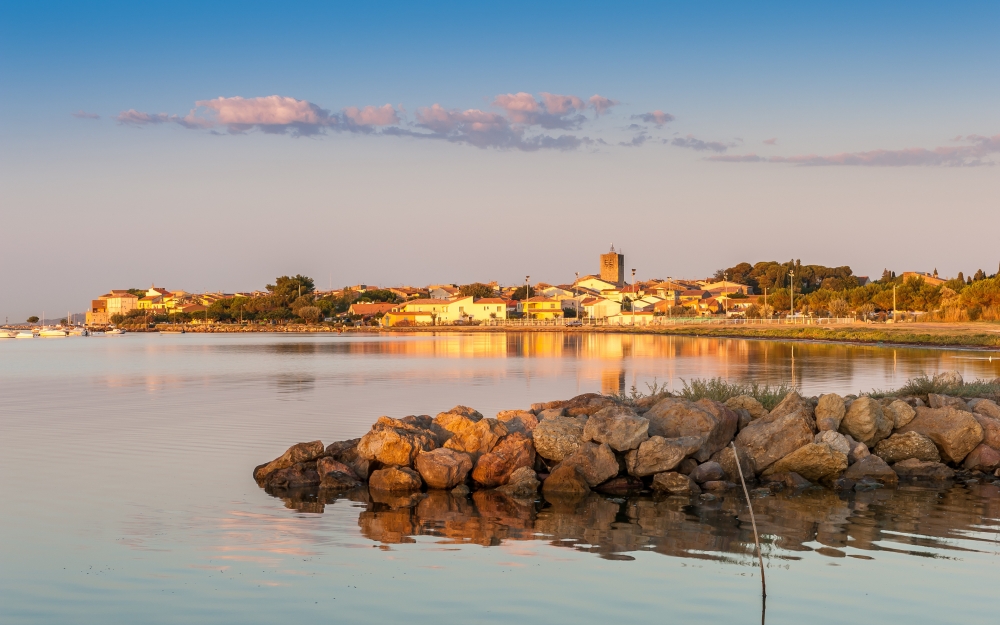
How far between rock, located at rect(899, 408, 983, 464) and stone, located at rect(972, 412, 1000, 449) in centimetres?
18

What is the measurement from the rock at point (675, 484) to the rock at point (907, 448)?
2.96m

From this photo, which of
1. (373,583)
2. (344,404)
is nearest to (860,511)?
(373,583)

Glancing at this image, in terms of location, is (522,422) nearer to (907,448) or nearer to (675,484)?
(675,484)

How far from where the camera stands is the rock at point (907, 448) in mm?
12398

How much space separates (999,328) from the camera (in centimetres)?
5419

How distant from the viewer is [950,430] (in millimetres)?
12555

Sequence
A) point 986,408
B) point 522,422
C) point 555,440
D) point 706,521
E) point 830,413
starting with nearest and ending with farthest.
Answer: point 706,521 < point 555,440 < point 830,413 < point 522,422 < point 986,408

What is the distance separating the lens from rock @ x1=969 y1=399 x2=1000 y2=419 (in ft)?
44.3

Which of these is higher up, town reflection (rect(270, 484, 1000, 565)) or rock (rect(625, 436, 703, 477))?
rock (rect(625, 436, 703, 477))

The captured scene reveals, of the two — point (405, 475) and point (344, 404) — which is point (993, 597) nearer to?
point (405, 475)

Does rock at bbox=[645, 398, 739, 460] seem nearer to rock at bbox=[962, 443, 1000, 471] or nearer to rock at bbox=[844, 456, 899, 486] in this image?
rock at bbox=[844, 456, 899, 486]

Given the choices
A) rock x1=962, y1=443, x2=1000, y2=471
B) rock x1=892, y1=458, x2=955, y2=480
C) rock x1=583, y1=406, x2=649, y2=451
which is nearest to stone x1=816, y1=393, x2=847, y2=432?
rock x1=892, y1=458, x2=955, y2=480

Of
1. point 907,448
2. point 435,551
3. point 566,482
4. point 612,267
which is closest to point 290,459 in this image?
point 566,482

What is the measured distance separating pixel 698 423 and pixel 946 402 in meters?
4.13
